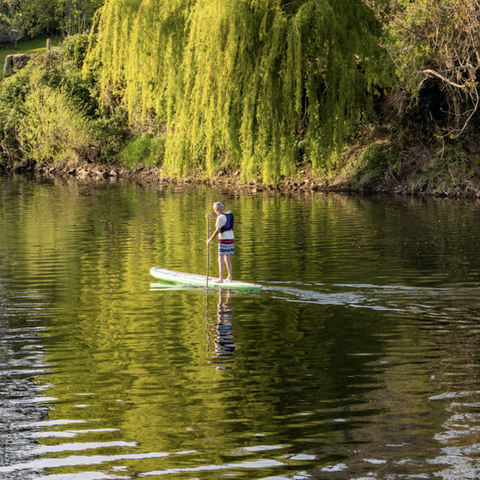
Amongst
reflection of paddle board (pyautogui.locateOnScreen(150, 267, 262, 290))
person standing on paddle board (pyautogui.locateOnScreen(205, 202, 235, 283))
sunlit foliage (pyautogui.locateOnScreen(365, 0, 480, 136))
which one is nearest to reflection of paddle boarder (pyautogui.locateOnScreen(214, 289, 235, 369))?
reflection of paddle board (pyautogui.locateOnScreen(150, 267, 262, 290))

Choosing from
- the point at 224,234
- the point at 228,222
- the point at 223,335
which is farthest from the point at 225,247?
the point at 223,335

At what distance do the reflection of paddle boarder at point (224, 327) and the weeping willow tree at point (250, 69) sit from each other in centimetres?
1533

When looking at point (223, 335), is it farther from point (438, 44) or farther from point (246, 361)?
point (438, 44)

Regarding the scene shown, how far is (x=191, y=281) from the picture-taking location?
15.3 meters

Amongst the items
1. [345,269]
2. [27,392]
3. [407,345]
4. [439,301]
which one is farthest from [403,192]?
[27,392]

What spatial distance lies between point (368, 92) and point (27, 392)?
2628cm

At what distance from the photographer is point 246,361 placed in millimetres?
10016

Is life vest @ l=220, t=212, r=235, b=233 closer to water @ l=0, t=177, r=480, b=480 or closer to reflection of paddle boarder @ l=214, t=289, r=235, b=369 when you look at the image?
water @ l=0, t=177, r=480, b=480

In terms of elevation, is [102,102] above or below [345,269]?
above

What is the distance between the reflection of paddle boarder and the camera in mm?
10547

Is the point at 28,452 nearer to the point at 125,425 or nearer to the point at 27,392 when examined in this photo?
the point at 125,425

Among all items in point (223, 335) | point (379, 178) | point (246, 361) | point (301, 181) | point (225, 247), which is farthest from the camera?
Answer: point (301, 181)

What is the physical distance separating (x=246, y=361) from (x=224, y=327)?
6.20ft

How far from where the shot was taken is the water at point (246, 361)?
708 centimetres
